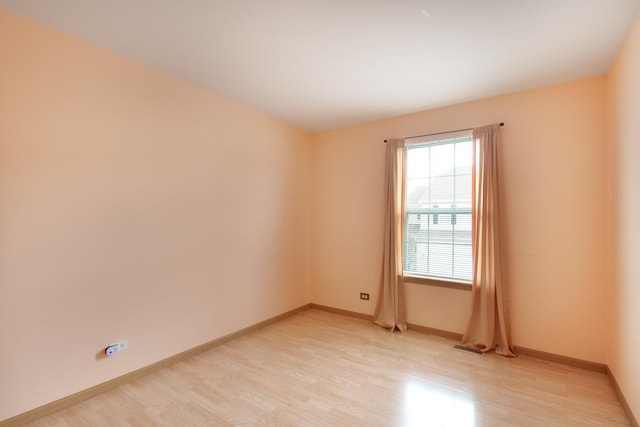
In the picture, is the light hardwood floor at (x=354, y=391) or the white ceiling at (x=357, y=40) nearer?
the white ceiling at (x=357, y=40)

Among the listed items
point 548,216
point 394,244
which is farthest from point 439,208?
point 548,216

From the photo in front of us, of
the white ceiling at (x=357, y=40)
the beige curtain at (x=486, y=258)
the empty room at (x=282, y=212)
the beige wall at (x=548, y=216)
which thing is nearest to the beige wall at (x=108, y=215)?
the empty room at (x=282, y=212)

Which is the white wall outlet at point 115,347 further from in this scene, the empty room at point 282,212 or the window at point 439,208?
the window at point 439,208

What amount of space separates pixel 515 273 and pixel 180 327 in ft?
11.1

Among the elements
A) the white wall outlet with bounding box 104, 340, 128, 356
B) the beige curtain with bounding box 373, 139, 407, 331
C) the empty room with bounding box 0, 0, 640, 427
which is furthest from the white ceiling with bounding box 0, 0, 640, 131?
the white wall outlet with bounding box 104, 340, 128, 356

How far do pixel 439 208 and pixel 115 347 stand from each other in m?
3.46

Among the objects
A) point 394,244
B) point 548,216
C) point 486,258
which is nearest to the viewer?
point 548,216

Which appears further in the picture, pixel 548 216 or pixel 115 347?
pixel 548 216

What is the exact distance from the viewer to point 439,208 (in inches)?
141

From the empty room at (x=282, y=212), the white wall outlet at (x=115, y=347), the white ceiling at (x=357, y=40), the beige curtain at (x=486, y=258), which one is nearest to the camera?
the white ceiling at (x=357, y=40)

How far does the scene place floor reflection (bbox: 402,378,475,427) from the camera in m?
2.05

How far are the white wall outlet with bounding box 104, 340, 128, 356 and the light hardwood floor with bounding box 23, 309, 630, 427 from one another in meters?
0.30

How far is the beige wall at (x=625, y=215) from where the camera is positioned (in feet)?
6.48

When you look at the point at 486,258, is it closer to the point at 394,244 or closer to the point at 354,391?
the point at 394,244
